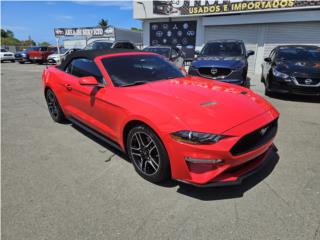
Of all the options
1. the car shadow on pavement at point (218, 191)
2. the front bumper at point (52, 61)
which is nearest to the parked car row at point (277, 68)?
the car shadow on pavement at point (218, 191)

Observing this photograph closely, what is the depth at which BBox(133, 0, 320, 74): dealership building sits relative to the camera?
1384 cm

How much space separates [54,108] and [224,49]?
20.6ft

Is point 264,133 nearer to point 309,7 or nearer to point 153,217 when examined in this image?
point 153,217

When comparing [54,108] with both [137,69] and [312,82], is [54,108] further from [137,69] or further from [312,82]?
[312,82]

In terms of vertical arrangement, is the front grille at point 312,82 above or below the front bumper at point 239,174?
above

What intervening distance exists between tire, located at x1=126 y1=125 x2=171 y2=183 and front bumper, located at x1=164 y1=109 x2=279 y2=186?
0.45 ft

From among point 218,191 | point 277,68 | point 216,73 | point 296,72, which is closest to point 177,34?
point 216,73

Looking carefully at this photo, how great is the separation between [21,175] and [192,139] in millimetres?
2398

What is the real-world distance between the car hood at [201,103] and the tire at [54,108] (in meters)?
2.47

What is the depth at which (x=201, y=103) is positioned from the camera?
9.43 ft

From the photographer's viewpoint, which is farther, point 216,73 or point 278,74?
point 216,73

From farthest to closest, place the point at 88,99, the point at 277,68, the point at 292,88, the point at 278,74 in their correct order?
the point at 277,68 → the point at 278,74 → the point at 292,88 → the point at 88,99

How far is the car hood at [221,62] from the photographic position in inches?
290

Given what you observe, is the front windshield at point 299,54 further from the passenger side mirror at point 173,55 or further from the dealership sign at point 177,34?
the dealership sign at point 177,34
